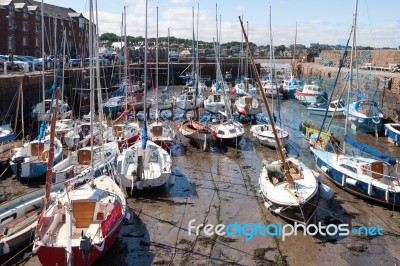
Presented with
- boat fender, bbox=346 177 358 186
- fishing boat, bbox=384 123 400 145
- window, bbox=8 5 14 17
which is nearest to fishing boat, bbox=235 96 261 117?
fishing boat, bbox=384 123 400 145

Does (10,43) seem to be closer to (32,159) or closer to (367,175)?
(32,159)

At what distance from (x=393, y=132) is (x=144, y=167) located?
17022 millimetres

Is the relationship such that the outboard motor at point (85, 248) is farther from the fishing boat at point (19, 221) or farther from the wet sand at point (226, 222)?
the fishing boat at point (19, 221)

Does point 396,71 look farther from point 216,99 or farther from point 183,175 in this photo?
point 183,175

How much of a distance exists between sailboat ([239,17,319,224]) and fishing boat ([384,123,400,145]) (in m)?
13.0

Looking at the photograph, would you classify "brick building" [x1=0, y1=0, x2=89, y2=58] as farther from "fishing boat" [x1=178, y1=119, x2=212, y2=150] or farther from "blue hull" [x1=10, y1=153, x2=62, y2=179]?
"blue hull" [x1=10, y1=153, x2=62, y2=179]

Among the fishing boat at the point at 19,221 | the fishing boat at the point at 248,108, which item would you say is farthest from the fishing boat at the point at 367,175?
the fishing boat at the point at 248,108

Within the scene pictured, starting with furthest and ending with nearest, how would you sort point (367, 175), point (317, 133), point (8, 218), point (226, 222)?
point (317, 133), point (367, 175), point (226, 222), point (8, 218)

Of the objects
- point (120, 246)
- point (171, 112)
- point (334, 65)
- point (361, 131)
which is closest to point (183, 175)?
point (120, 246)

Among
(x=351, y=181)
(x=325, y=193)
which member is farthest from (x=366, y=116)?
(x=325, y=193)

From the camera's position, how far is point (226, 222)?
14.4 meters

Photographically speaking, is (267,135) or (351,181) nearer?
(351,181)

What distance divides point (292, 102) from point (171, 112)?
1795cm

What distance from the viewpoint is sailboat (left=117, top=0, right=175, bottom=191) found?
16484 mm
